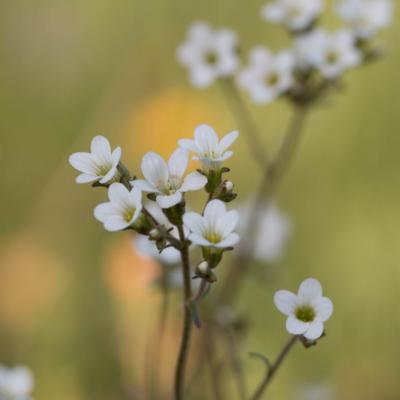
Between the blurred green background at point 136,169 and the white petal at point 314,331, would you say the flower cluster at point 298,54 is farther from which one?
the white petal at point 314,331

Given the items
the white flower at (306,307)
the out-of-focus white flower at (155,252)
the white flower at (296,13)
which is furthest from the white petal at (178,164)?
the white flower at (296,13)

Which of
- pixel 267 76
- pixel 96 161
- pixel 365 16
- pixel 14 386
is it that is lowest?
pixel 14 386

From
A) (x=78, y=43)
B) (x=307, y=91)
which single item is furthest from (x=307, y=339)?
(x=78, y=43)

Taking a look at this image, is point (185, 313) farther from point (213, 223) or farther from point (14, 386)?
point (14, 386)

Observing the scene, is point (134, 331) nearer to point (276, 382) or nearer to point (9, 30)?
point (276, 382)

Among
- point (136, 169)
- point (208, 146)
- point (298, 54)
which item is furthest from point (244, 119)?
point (208, 146)

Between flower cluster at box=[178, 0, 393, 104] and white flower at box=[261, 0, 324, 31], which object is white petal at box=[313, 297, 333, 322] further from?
white flower at box=[261, 0, 324, 31]

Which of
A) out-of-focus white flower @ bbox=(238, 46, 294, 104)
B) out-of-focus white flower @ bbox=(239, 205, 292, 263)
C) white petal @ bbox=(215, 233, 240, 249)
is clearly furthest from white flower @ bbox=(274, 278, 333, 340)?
out-of-focus white flower @ bbox=(239, 205, 292, 263)
